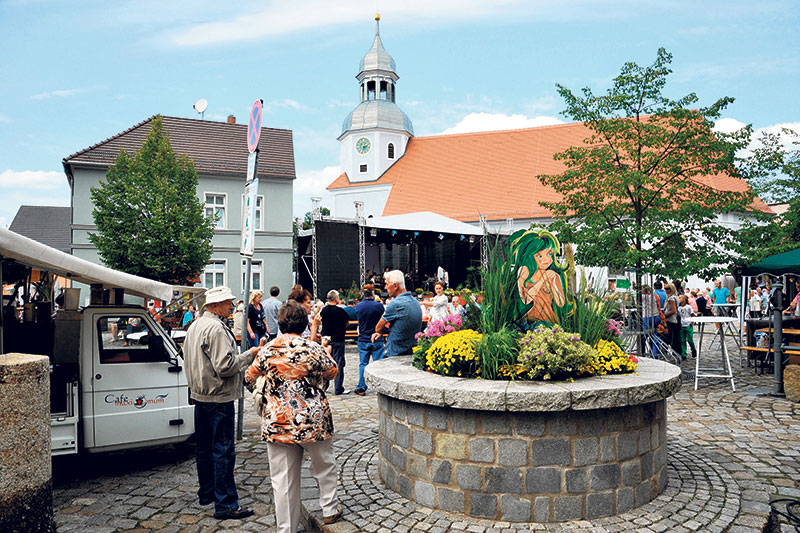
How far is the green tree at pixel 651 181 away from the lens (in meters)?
10.5

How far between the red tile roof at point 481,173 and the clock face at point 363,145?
2.56 metres

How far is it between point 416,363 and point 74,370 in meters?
3.44

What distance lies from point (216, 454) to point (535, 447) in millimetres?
2447

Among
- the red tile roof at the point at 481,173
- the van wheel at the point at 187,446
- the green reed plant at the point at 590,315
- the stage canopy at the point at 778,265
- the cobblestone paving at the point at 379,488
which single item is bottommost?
the van wheel at the point at 187,446

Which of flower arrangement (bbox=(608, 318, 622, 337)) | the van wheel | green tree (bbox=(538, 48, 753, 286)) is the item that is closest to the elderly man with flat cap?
the van wheel

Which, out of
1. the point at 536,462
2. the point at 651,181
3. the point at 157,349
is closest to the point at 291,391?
the point at 536,462

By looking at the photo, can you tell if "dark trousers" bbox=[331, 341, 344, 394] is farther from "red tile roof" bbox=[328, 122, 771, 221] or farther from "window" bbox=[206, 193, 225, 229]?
"red tile roof" bbox=[328, 122, 771, 221]

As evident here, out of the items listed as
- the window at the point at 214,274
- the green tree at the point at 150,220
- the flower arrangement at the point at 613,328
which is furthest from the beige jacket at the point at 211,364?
the window at the point at 214,274

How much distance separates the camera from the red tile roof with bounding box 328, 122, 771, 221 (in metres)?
39.9

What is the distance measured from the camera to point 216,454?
4.62m

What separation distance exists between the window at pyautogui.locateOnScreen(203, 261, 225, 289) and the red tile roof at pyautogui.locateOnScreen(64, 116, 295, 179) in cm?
492

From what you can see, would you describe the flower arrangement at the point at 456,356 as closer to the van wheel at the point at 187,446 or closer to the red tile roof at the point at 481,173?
the van wheel at the point at 187,446

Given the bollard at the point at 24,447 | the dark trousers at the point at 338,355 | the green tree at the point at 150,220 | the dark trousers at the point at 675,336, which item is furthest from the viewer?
the green tree at the point at 150,220

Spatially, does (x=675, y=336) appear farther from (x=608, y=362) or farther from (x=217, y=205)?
(x=217, y=205)
